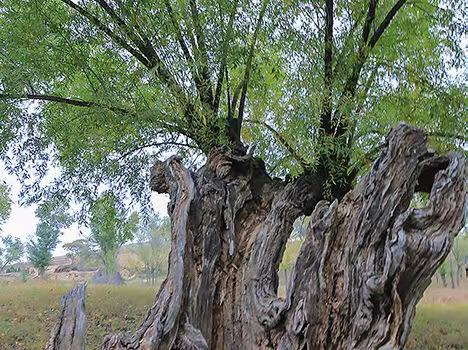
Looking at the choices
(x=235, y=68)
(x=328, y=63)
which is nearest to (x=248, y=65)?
(x=235, y=68)

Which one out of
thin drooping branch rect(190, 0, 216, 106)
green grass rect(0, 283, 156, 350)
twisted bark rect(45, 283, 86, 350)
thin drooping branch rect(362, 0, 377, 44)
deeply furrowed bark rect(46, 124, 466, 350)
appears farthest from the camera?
green grass rect(0, 283, 156, 350)

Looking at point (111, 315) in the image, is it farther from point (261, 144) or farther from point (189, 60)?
point (189, 60)

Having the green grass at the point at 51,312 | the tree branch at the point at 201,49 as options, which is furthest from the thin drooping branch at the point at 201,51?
the green grass at the point at 51,312

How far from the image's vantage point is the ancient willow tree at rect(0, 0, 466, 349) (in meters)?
1.71

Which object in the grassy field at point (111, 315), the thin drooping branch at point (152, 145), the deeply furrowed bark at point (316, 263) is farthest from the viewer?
the grassy field at point (111, 315)

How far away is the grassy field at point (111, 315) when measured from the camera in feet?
13.3

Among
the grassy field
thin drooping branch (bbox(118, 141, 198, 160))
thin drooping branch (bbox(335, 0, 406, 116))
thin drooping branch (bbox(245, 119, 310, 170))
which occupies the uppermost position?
thin drooping branch (bbox(335, 0, 406, 116))

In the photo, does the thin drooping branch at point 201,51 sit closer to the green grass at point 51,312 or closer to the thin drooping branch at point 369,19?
the thin drooping branch at point 369,19

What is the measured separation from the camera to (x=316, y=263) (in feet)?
5.97

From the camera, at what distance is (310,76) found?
2588 millimetres

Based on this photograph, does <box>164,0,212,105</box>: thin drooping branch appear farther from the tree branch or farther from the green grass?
the green grass

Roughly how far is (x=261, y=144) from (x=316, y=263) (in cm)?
129

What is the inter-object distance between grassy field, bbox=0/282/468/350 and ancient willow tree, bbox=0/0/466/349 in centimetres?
154

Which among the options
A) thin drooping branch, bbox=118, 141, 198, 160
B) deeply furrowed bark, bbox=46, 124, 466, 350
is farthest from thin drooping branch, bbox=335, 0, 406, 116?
thin drooping branch, bbox=118, 141, 198, 160
